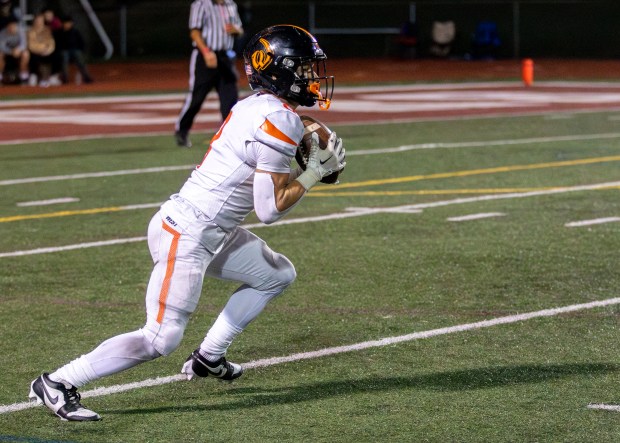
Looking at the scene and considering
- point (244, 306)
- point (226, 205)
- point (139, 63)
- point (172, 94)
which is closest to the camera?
point (226, 205)

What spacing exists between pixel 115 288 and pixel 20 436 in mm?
2953

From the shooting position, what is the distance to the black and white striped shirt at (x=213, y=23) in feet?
49.3

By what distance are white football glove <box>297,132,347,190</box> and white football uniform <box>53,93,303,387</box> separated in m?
0.08

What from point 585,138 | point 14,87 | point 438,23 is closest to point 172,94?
point 14,87

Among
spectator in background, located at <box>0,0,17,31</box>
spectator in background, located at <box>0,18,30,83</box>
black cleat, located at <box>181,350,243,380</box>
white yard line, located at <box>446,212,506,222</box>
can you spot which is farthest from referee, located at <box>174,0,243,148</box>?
spectator in background, located at <box>0,0,17,31</box>

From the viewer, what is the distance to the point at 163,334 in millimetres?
5223

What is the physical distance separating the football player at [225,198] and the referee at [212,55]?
9426mm

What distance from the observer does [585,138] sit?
638 inches

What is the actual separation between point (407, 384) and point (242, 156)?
1220 millimetres

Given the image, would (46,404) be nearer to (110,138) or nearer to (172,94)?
(110,138)

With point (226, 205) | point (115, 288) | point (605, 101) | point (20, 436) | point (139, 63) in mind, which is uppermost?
point (226, 205)

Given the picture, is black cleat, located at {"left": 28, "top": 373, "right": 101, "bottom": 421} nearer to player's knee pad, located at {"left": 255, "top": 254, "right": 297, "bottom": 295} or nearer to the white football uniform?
the white football uniform

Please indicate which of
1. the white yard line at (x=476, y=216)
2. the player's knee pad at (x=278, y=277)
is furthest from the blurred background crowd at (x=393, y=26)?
the player's knee pad at (x=278, y=277)

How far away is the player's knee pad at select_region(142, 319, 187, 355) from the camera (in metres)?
5.22
